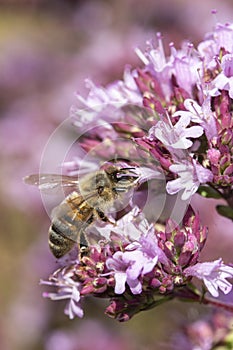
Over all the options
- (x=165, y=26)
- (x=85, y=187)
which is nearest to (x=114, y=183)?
(x=85, y=187)

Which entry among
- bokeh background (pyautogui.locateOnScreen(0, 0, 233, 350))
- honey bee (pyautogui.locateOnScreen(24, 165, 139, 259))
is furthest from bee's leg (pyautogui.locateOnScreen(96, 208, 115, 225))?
bokeh background (pyautogui.locateOnScreen(0, 0, 233, 350))

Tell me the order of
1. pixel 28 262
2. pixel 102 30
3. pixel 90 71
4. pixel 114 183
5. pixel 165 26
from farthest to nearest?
pixel 102 30 < pixel 165 26 < pixel 90 71 < pixel 28 262 < pixel 114 183

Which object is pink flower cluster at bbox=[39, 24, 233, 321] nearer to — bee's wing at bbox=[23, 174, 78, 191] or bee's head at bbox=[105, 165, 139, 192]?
bee's head at bbox=[105, 165, 139, 192]

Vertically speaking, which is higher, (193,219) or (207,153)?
(207,153)

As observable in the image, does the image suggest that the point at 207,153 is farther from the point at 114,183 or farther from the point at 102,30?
the point at 102,30

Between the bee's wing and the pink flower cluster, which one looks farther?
the bee's wing

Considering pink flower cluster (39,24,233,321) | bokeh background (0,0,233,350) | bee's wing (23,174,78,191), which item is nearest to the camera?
pink flower cluster (39,24,233,321)

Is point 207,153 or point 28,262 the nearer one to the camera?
point 207,153

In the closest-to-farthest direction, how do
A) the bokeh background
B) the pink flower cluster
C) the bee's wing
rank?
the pink flower cluster < the bee's wing < the bokeh background
